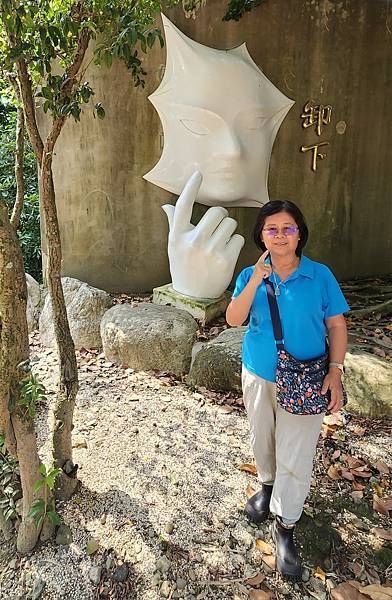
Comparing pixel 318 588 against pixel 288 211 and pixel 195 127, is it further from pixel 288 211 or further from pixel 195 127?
pixel 195 127

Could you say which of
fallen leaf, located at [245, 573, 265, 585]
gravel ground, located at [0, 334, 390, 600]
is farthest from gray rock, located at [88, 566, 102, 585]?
fallen leaf, located at [245, 573, 265, 585]

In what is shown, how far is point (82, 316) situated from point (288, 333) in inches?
Result: 118

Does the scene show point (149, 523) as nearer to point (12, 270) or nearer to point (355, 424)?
point (12, 270)

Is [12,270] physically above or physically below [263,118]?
below

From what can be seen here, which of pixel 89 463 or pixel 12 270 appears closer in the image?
pixel 12 270

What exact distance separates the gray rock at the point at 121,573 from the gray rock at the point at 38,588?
28 cm

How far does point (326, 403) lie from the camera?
1.75 meters

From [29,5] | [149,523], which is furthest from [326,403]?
[29,5]

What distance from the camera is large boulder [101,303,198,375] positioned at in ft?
12.1

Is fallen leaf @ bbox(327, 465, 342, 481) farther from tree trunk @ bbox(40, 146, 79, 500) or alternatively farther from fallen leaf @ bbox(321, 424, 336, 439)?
tree trunk @ bbox(40, 146, 79, 500)

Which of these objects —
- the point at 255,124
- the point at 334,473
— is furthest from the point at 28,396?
the point at 255,124

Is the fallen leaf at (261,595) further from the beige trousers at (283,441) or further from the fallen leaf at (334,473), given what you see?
the fallen leaf at (334,473)

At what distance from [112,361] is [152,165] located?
2364mm

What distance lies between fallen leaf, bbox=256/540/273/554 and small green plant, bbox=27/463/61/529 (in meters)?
0.88
